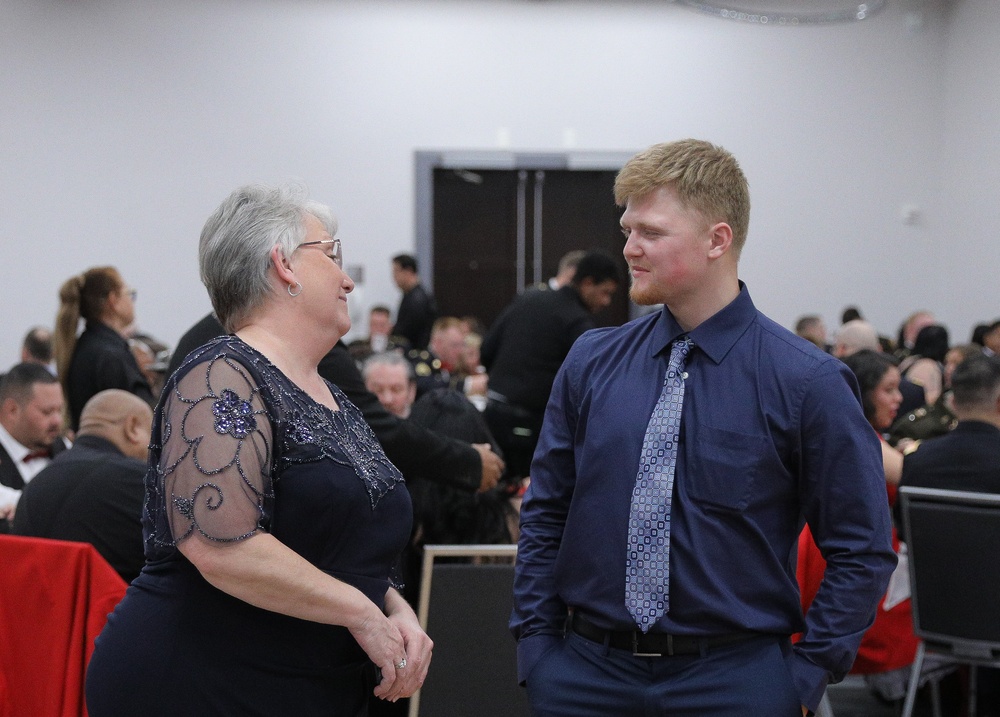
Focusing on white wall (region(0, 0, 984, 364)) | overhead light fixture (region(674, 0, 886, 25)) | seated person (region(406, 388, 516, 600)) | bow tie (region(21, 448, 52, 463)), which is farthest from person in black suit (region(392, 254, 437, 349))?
seated person (region(406, 388, 516, 600))

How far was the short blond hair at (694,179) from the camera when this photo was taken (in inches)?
70.6

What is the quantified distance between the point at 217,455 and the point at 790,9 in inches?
174

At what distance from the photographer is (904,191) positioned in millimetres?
10414

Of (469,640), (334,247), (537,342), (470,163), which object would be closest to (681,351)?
(334,247)

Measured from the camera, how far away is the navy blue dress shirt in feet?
5.60

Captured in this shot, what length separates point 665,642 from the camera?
173cm

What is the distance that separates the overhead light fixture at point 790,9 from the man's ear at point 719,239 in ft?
11.3

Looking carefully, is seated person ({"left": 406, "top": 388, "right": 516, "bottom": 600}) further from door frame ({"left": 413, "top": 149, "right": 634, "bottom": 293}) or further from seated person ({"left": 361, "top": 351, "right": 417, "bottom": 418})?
door frame ({"left": 413, "top": 149, "right": 634, "bottom": 293})

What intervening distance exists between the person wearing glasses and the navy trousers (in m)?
3.48

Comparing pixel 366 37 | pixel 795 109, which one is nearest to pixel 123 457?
pixel 366 37

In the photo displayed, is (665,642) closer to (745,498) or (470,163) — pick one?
(745,498)

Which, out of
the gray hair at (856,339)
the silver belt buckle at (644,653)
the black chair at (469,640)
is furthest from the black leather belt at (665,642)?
the gray hair at (856,339)

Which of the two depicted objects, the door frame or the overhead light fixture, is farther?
the door frame

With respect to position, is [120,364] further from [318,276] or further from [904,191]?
[904,191]
